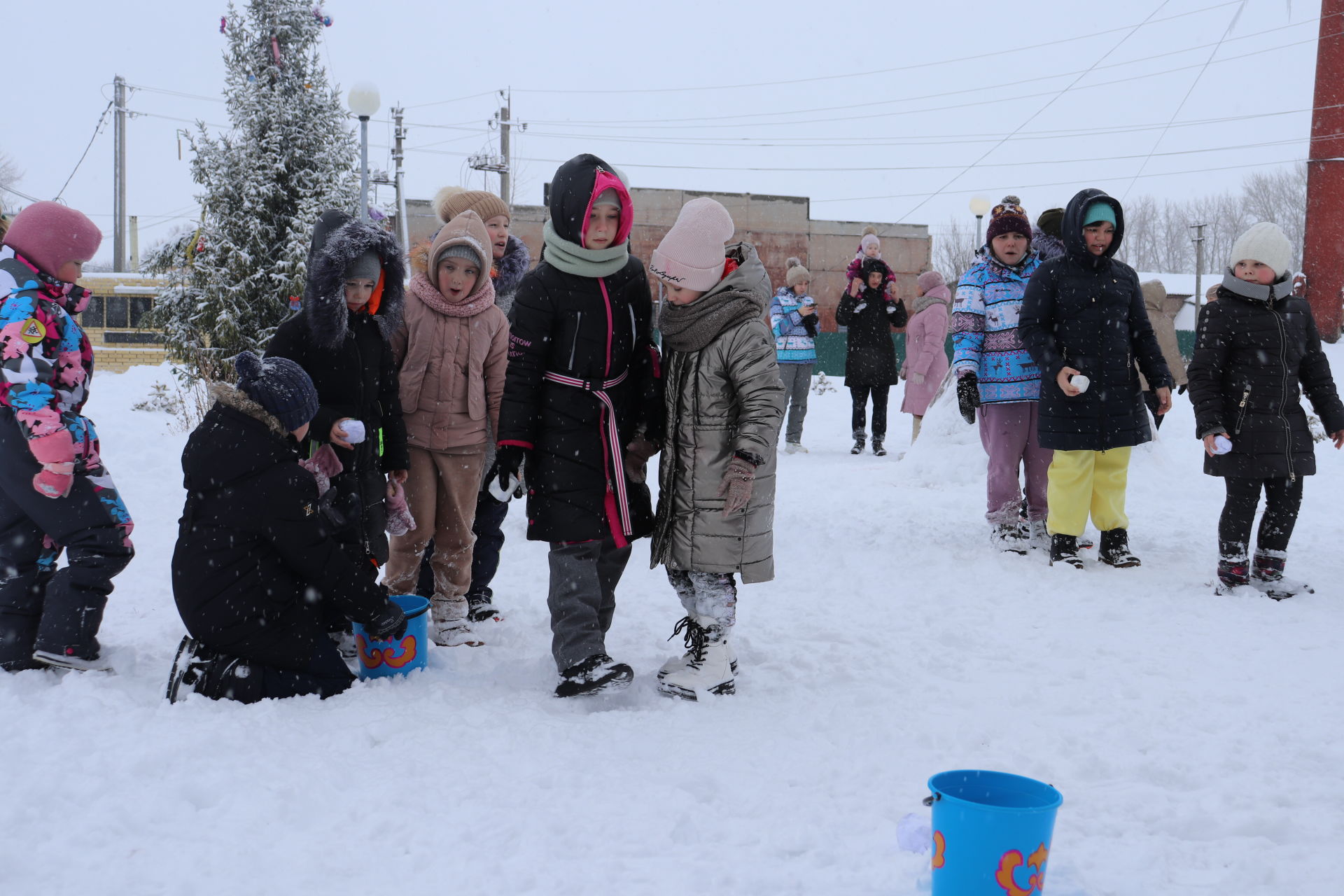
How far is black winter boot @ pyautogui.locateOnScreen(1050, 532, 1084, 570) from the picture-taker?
5.59 meters

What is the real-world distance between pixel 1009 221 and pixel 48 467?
5.13 metres

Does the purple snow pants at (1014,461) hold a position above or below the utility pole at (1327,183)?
below

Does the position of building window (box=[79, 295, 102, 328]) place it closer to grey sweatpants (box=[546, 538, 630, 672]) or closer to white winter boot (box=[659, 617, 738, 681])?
grey sweatpants (box=[546, 538, 630, 672])

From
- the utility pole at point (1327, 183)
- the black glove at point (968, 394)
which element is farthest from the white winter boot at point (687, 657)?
the utility pole at point (1327, 183)

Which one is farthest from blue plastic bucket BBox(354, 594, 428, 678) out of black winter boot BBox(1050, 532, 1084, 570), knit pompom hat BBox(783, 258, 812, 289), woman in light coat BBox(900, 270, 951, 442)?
woman in light coat BBox(900, 270, 951, 442)

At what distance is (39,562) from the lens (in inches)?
151

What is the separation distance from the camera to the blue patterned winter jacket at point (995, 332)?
231 inches

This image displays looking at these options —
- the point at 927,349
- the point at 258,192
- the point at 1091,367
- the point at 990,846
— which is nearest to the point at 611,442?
the point at 990,846

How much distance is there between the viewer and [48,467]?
352 centimetres

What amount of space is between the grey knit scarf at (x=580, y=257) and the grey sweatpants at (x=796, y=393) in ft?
23.6

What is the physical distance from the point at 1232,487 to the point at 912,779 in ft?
9.82

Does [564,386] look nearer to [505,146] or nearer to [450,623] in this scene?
[450,623]

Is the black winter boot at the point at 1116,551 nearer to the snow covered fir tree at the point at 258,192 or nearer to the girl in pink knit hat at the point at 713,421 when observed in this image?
the girl in pink knit hat at the point at 713,421

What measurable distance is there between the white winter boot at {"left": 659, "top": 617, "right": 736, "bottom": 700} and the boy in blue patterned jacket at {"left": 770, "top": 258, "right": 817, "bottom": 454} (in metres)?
7.05
